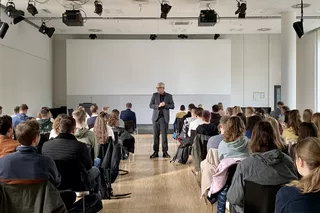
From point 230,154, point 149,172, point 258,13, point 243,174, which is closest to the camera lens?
point 243,174

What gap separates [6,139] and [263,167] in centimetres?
258

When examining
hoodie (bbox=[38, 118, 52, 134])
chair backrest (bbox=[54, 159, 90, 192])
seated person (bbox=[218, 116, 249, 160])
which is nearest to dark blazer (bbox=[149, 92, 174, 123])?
Result: hoodie (bbox=[38, 118, 52, 134])

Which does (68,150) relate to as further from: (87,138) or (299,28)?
(299,28)

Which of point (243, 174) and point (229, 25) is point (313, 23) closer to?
point (229, 25)

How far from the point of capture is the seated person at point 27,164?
2533mm

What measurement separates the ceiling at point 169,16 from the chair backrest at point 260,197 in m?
7.31

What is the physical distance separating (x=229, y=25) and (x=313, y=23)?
2.94 meters

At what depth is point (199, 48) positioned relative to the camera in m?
14.6

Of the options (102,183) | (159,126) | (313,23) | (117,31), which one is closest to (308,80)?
(313,23)

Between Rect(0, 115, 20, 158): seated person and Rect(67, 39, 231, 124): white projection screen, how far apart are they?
420 inches

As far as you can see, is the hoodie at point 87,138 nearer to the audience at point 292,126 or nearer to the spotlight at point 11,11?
the audience at point 292,126

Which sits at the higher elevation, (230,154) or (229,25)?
(229,25)

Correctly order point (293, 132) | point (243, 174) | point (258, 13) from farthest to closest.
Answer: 1. point (258, 13)
2. point (293, 132)
3. point (243, 174)

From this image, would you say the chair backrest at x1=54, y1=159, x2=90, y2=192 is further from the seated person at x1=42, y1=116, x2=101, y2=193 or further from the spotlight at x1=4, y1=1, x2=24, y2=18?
the spotlight at x1=4, y1=1, x2=24, y2=18
